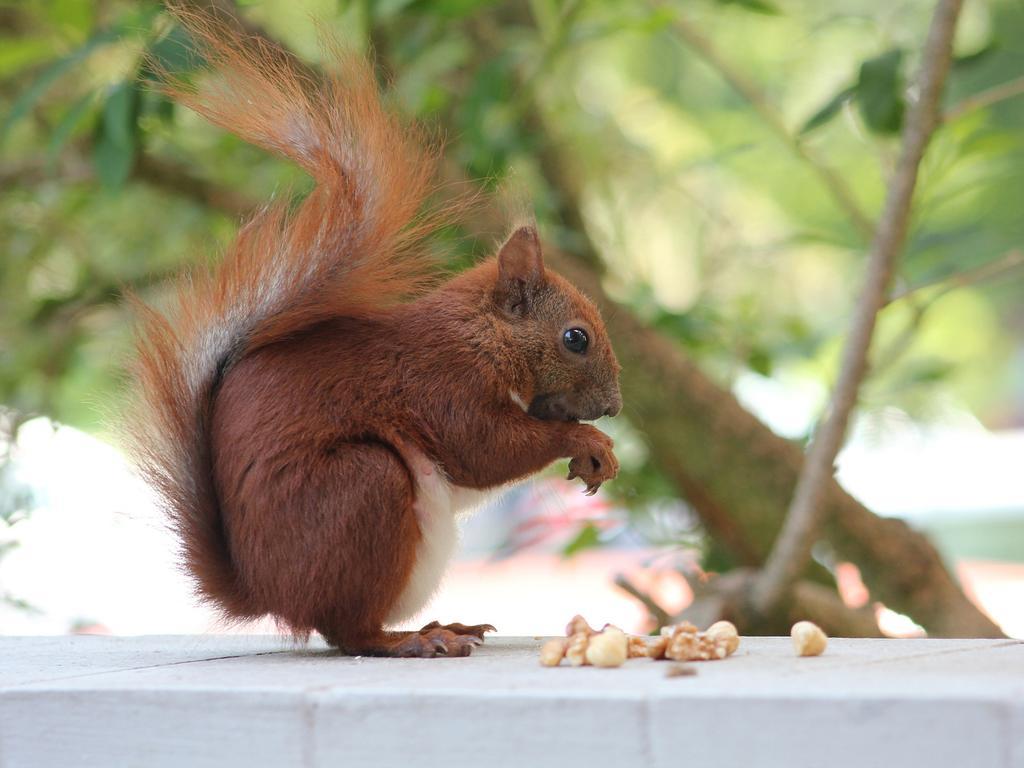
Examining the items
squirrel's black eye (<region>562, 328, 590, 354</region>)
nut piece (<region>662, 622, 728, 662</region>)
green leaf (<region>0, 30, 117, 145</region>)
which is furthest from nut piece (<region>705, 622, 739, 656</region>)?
green leaf (<region>0, 30, 117, 145</region>)

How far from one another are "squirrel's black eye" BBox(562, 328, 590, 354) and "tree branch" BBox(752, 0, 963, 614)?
1.51 ft

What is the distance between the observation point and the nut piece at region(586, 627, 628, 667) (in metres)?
0.98

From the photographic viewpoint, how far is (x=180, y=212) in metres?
2.56

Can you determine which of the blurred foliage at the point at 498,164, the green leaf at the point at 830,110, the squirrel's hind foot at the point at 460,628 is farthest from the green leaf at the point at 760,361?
the squirrel's hind foot at the point at 460,628

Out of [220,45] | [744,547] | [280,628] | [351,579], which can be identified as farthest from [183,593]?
[744,547]

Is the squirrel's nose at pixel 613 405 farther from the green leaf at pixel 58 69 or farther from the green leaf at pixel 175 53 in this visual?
the green leaf at pixel 58 69

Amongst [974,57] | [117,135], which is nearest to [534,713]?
[117,135]

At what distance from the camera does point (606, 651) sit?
3.22 ft

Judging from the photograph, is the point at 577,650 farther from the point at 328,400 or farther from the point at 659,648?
the point at 328,400

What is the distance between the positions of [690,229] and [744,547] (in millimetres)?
1098

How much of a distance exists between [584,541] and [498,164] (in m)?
0.62

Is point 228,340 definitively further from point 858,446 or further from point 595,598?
point 595,598

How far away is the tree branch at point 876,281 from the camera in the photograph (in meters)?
1.47

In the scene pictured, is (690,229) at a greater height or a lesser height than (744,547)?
greater
